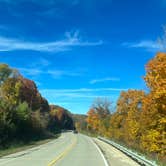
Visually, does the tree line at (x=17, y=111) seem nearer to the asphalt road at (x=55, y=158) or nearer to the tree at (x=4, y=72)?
the tree at (x=4, y=72)

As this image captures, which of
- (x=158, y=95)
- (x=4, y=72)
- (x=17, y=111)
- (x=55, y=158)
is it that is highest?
(x=4, y=72)

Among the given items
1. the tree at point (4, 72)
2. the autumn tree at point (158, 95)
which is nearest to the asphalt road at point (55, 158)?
the autumn tree at point (158, 95)

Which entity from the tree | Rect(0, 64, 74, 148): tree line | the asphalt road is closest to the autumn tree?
the asphalt road

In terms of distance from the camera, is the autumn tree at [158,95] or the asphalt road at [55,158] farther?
the autumn tree at [158,95]

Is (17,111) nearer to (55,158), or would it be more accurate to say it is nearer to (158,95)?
(55,158)

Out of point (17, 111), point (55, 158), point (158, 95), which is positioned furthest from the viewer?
point (17, 111)

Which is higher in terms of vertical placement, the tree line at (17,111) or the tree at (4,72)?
the tree at (4,72)

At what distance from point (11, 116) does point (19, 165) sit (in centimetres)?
3136

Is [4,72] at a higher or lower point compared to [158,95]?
higher

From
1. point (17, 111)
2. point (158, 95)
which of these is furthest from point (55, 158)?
point (17, 111)

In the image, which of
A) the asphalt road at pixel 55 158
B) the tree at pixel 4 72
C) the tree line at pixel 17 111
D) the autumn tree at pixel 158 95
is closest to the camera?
the asphalt road at pixel 55 158

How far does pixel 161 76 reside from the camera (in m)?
29.8

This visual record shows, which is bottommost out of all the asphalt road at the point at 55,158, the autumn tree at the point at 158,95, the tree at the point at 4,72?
the asphalt road at the point at 55,158

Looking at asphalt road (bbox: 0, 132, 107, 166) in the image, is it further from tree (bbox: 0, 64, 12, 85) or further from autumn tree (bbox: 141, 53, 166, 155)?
tree (bbox: 0, 64, 12, 85)
